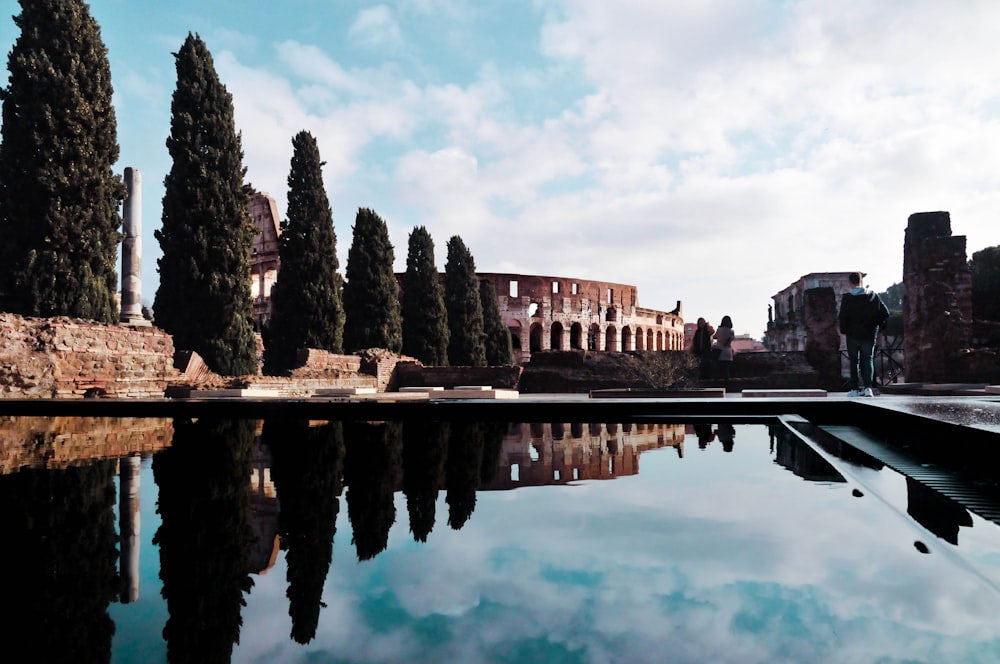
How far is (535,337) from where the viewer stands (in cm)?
4325

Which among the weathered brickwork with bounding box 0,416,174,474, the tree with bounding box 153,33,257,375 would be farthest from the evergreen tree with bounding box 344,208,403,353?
the weathered brickwork with bounding box 0,416,174,474

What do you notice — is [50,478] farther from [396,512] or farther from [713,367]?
[713,367]

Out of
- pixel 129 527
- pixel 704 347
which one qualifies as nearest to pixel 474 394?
pixel 704 347

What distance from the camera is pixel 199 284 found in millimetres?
17219

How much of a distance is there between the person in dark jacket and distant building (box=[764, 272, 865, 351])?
36.1m

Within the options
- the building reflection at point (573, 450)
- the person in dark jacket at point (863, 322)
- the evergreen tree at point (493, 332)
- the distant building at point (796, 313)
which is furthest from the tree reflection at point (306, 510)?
the distant building at point (796, 313)

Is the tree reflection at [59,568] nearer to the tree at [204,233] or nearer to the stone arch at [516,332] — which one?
the tree at [204,233]

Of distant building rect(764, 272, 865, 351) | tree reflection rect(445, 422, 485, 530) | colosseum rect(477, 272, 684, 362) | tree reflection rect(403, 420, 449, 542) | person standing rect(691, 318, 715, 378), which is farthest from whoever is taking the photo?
distant building rect(764, 272, 865, 351)

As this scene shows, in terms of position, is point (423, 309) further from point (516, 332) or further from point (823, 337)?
point (516, 332)

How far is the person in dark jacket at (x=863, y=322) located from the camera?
28.4ft

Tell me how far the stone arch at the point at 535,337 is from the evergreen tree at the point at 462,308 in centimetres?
1306

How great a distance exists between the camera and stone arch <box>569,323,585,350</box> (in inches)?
1686

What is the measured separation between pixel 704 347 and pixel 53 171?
17.6 meters

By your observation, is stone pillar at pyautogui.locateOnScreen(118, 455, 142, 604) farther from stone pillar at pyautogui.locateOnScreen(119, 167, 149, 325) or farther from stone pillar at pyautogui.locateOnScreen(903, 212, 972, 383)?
stone pillar at pyautogui.locateOnScreen(903, 212, 972, 383)
